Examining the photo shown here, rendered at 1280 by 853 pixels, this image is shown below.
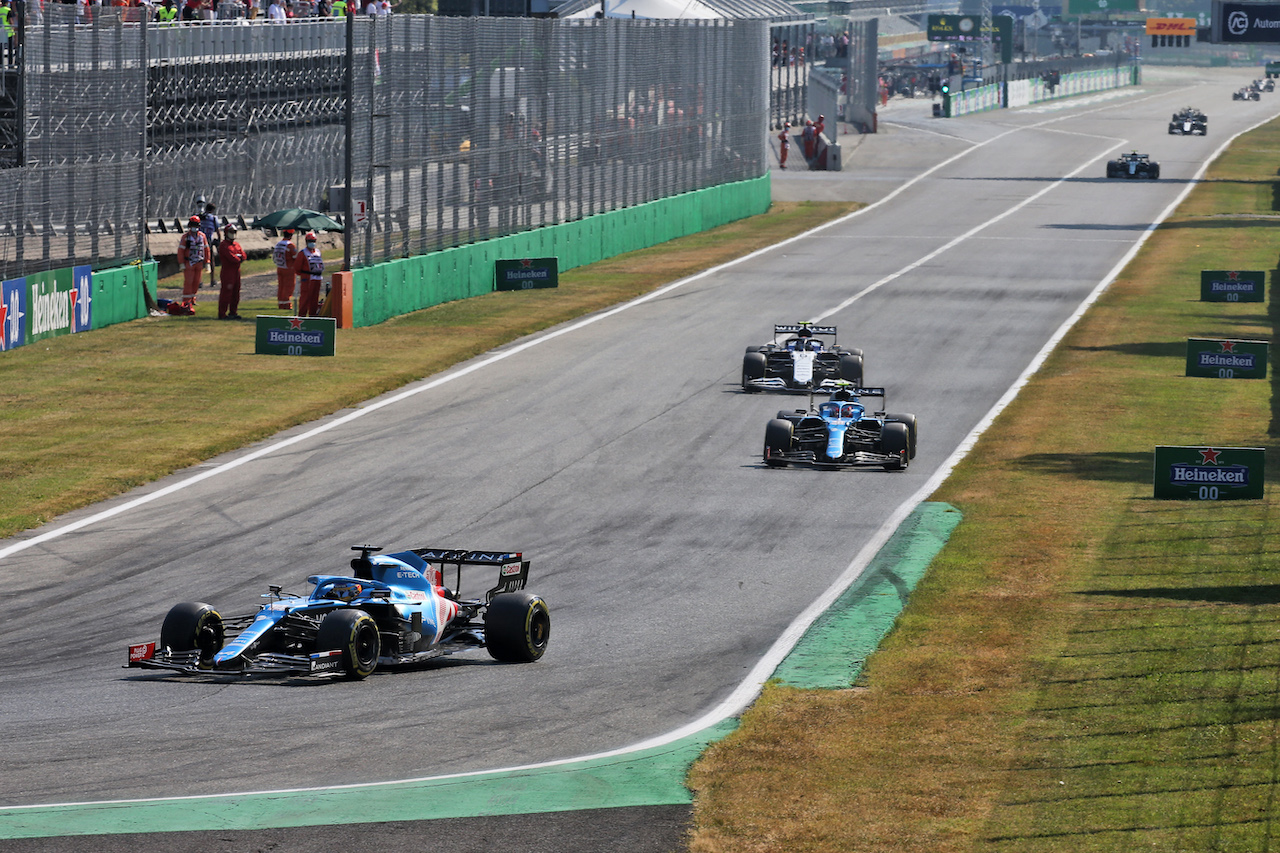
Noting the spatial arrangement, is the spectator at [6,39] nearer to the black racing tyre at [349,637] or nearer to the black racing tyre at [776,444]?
the black racing tyre at [776,444]

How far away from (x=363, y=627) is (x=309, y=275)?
22.5 metres

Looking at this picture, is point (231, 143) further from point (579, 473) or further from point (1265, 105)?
point (1265, 105)

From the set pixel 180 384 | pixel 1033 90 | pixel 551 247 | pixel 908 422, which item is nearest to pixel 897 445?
pixel 908 422

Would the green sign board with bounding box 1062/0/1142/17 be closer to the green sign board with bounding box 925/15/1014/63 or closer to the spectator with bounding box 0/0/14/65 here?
the green sign board with bounding box 925/15/1014/63

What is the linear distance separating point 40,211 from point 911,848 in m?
26.4

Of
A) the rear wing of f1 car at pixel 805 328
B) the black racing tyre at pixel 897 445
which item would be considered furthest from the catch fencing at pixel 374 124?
the black racing tyre at pixel 897 445

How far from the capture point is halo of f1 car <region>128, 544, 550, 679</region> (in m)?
13.0

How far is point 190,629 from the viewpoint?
13141mm

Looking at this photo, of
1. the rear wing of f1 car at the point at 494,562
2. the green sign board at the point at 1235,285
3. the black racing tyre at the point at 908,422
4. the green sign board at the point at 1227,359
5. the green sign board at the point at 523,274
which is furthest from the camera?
the green sign board at the point at 523,274

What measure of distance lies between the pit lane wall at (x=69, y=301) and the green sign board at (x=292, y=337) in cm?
420

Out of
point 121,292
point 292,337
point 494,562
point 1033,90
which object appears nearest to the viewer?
point 494,562

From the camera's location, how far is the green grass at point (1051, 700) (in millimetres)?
9984

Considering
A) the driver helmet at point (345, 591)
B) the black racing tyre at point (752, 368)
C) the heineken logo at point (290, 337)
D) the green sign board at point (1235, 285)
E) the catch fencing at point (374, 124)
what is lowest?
the driver helmet at point (345, 591)

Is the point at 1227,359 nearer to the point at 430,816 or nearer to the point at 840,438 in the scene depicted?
the point at 840,438
